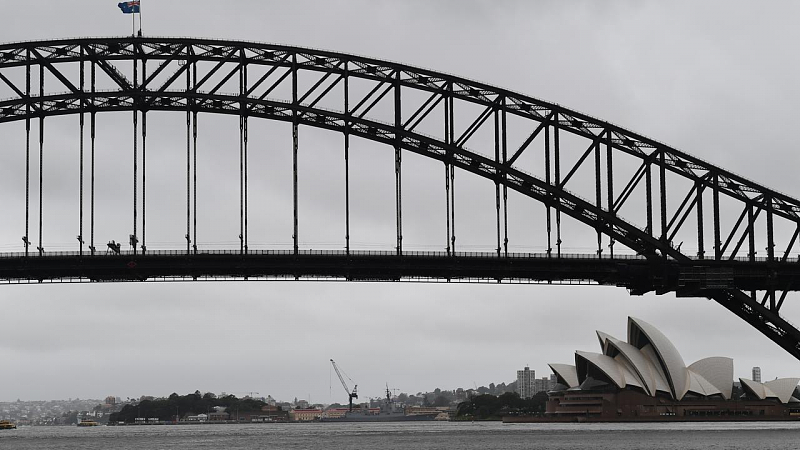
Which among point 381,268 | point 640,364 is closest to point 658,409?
point 640,364

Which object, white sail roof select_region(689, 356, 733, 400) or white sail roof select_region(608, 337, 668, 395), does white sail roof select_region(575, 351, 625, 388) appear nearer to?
white sail roof select_region(608, 337, 668, 395)

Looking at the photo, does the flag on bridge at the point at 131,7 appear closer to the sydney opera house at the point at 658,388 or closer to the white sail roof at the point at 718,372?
the sydney opera house at the point at 658,388

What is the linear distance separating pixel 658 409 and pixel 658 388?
9.03ft

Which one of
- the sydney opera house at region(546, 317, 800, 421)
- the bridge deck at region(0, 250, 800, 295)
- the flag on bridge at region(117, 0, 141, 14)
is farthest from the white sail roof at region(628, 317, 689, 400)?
the flag on bridge at region(117, 0, 141, 14)

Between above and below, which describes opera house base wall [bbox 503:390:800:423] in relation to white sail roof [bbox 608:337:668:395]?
below

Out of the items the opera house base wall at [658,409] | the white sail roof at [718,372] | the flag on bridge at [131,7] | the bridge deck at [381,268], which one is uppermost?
the flag on bridge at [131,7]

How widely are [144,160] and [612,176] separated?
3257 cm

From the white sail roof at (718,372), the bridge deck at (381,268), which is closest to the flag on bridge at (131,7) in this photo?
the bridge deck at (381,268)

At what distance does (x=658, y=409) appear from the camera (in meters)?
154

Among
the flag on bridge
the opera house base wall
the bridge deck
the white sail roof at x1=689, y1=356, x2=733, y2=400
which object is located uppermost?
the flag on bridge

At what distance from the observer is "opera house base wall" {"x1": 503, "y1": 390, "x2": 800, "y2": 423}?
502ft

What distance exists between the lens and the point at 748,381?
16550cm

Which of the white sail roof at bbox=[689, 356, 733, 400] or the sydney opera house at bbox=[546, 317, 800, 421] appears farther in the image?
the white sail roof at bbox=[689, 356, 733, 400]

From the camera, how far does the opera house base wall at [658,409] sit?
15288cm
